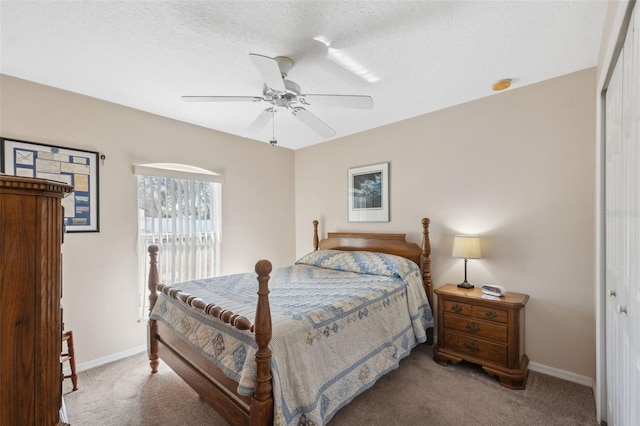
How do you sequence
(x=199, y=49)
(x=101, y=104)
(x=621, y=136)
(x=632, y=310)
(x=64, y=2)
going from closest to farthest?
(x=632, y=310)
(x=621, y=136)
(x=64, y=2)
(x=199, y=49)
(x=101, y=104)

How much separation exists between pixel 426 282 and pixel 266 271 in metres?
2.20

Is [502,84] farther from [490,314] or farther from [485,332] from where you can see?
[485,332]

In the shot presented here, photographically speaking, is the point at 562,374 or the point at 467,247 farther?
the point at 467,247

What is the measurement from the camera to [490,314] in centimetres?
245

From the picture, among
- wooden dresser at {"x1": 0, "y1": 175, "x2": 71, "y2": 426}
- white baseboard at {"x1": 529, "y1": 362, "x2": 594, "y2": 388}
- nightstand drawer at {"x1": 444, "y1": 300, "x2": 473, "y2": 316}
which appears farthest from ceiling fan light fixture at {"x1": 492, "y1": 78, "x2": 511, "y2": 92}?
wooden dresser at {"x1": 0, "y1": 175, "x2": 71, "y2": 426}

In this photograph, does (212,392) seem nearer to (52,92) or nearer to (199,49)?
(199,49)

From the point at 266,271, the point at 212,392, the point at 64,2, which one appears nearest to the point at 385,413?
the point at 212,392

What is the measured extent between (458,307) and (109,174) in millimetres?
3572

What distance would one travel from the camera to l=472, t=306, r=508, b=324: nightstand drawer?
2385 mm

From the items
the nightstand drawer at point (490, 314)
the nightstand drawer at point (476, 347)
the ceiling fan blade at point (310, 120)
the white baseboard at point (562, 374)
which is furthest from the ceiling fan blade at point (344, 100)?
the white baseboard at point (562, 374)

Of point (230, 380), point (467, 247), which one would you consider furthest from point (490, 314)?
point (230, 380)

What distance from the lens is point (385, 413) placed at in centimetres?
205

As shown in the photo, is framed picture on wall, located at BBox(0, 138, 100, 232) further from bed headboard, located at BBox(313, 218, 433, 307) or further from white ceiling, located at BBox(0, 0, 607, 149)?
bed headboard, located at BBox(313, 218, 433, 307)

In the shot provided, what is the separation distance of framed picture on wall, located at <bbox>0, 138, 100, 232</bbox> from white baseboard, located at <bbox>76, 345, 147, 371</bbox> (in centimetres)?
124
